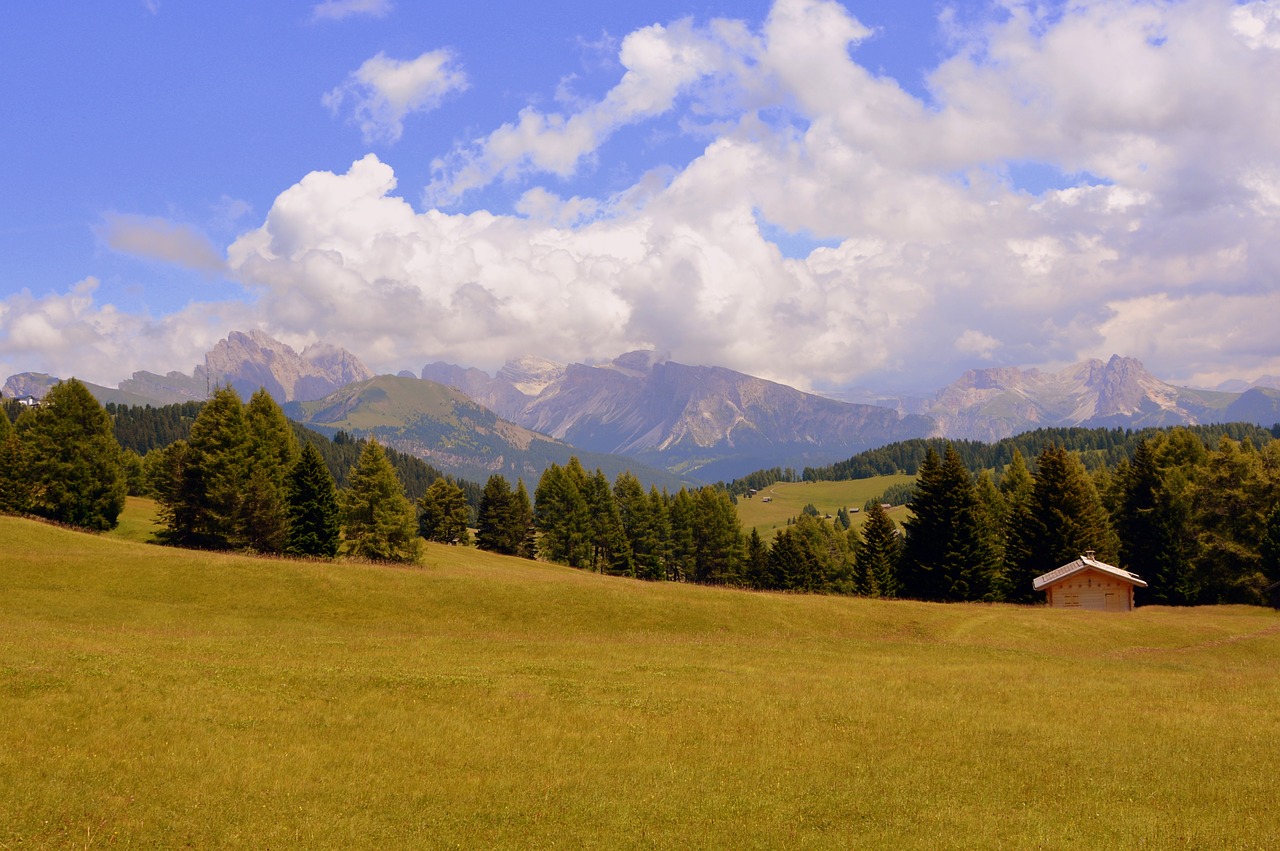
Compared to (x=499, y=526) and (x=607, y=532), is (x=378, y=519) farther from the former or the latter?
(x=607, y=532)

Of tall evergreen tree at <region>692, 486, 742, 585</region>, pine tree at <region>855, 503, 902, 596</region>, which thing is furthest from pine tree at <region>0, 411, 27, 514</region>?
pine tree at <region>855, 503, 902, 596</region>

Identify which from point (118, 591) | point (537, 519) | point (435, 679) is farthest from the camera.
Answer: point (537, 519)

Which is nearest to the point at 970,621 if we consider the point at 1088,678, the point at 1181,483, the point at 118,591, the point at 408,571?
the point at 1088,678

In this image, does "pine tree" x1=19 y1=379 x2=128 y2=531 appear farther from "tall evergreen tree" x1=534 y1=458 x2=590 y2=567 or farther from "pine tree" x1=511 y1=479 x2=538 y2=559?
"pine tree" x1=511 y1=479 x2=538 y2=559

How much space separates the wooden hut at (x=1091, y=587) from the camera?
2746 inches

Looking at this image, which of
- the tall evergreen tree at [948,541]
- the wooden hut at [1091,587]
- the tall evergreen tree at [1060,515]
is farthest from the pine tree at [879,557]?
the wooden hut at [1091,587]

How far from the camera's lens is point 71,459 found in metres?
74.6

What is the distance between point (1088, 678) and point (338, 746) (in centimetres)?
3394

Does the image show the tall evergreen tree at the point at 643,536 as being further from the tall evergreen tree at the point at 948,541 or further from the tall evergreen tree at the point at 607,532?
the tall evergreen tree at the point at 948,541

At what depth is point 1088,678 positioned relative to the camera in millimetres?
38594

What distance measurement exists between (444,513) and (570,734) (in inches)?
4081

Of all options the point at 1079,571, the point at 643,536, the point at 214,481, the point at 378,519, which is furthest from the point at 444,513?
the point at 1079,571

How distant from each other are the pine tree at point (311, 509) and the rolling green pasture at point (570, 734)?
2773 centimetres

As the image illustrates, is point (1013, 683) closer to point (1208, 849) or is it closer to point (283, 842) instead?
point (1208, 849)
